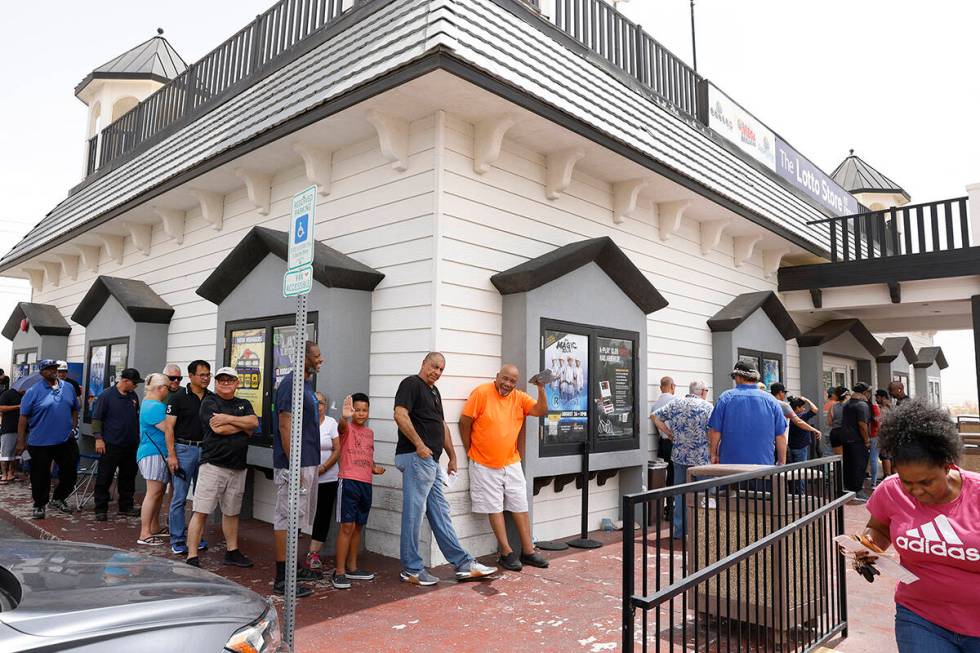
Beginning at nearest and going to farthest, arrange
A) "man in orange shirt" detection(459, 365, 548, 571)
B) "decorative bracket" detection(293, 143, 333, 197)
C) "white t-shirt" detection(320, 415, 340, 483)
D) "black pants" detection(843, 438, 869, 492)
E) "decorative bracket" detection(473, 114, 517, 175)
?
"white t-shirt" detection(320, 415, 340, 483)
"man in orange shirt" detection(459, 365, 548, 571)
"decorative bracket" detection(473, 114, 517, 175)
"decorative bracket" detection(293, 143, 333, 197)
"black pants" detection(843, 438, 869, 492)

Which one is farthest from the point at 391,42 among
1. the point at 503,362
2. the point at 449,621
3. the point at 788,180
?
the point at 788,180

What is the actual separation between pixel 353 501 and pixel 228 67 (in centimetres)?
705

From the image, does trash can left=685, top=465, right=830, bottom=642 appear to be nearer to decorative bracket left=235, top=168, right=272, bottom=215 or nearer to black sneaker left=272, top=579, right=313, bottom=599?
black sneaker left=272, top=579, right=313, bottom=599

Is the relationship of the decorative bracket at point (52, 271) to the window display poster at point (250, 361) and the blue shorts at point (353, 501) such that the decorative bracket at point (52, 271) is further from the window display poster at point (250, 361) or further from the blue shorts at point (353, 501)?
the blue shorts at point (353, 501)

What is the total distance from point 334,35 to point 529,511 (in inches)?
215

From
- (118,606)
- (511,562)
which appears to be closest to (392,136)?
(511,562)

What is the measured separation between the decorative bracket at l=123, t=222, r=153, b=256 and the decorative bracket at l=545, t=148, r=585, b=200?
752 cm

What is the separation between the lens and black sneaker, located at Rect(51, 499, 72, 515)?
7980 millimetres

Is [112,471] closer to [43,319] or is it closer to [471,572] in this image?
[471,572]

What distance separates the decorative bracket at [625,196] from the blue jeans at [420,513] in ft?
14.4

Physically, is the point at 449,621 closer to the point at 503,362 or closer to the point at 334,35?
the point at 503,362

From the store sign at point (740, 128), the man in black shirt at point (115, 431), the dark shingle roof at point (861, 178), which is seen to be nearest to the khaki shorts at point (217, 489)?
the man in black shirt at point (115, 431)

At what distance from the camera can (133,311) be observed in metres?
9.63

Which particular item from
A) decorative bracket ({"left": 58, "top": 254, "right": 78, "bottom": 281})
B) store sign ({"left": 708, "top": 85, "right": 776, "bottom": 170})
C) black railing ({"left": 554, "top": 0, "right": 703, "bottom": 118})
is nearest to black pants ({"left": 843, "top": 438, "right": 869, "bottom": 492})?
store sign ({"left": 708, "top": 85, "right": 776, "bottom": 170})
